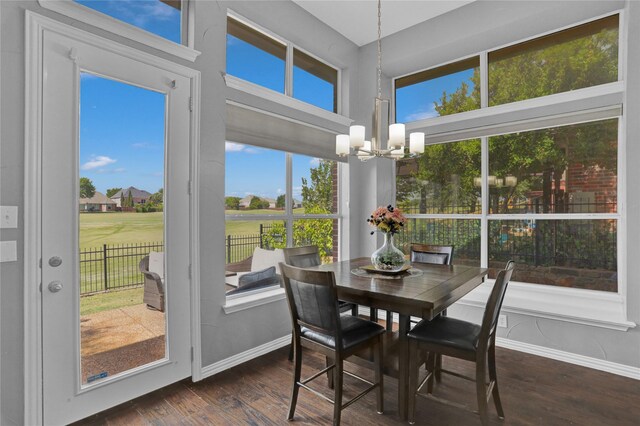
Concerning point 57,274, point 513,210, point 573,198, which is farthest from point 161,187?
point 573,198

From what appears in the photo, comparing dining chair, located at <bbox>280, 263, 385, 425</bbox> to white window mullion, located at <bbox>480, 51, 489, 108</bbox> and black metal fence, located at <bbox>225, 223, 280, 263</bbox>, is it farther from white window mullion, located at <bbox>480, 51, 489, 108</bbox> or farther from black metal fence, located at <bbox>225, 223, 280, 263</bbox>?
white window mullion, located at <bbox>480, 51, 489, 108</bbox>

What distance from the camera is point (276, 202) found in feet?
11.5

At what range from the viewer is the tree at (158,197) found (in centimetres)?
246

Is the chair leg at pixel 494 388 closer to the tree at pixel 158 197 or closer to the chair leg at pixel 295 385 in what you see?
the chair leg at pixel 295 385

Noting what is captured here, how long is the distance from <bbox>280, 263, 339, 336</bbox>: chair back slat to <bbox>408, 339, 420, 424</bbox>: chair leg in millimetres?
560

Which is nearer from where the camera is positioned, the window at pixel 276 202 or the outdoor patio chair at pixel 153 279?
the outdoor patio chair at pixel 153 279

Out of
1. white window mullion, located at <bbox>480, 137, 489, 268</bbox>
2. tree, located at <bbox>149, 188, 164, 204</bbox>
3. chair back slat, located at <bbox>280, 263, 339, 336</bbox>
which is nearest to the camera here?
chair back slat, located at <bbox>280, 263, 339, 336</bbox>

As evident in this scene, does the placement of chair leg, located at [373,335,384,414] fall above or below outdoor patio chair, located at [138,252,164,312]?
below

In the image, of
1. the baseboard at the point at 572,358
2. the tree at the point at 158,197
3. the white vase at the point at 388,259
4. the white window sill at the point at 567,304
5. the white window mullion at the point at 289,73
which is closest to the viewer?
the tree at the point at 158,197

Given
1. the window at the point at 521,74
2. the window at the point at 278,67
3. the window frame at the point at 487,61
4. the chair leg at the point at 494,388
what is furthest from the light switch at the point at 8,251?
the window at the point at 521,74

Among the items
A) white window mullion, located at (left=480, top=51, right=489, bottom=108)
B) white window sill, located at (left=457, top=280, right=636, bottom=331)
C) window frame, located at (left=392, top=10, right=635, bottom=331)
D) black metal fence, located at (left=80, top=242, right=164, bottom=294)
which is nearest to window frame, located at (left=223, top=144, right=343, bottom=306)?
black metal fence, located at (left=80, top=242, right=164, bottom=294)

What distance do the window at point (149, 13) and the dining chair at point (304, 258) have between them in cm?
198

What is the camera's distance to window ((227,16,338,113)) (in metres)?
3.14

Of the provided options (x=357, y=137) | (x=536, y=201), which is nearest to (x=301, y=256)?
(x=357, y=137)
